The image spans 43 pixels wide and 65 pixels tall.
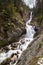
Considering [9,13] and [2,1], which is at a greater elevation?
[2,1]

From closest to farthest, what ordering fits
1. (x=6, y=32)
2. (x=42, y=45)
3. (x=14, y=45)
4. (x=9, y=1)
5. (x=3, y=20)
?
(x=42, y=45) < (x=14, y=45) < (x=6, y=32) < (x=3, y=20) < (x=9, y=1)

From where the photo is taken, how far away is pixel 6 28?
119ft

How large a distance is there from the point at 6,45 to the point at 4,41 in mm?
1047

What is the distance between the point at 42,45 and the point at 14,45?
30.2 ft

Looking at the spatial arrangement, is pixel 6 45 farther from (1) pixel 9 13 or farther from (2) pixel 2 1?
(2) pixel 2 1

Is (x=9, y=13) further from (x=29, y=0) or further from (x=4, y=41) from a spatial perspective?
(x=29, y=0)

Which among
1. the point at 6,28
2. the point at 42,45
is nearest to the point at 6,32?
the point at 6,28

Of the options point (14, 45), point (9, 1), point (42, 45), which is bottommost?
point (14, 45)

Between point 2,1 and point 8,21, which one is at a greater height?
point 2,1

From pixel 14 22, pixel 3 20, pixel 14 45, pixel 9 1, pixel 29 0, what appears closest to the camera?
pixel 14 45

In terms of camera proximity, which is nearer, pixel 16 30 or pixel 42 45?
pixel 42 45

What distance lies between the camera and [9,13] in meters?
41.8

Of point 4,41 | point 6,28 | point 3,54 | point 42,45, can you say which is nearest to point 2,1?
point 6,28

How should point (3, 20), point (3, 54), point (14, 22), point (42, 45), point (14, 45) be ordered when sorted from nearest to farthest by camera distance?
point (42, 45) → point (3, 54) → point (14, 45) → point (3, 20) → point (14, 22)
